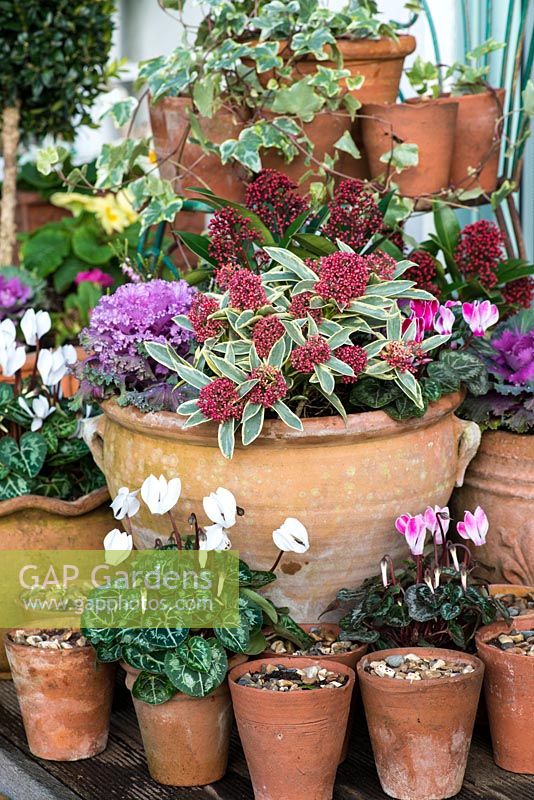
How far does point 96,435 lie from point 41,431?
22cm

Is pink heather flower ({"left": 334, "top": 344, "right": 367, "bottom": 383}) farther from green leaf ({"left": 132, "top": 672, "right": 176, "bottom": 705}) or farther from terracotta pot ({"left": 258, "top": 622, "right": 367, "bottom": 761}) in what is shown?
green leaf ({"left": 132, "top": 672, "right": 176, "bottom": 705})

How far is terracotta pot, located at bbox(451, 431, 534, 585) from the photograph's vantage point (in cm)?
241

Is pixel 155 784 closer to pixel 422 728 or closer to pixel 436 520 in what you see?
Result: pixel 422 728

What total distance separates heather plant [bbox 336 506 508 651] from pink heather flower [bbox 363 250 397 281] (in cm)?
46

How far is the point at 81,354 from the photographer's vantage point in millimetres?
3404

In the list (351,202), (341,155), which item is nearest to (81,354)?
(341,155)

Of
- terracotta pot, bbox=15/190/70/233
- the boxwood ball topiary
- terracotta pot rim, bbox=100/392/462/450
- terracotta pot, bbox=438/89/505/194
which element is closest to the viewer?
terracotta pot rim, bbox=100/392/462/450

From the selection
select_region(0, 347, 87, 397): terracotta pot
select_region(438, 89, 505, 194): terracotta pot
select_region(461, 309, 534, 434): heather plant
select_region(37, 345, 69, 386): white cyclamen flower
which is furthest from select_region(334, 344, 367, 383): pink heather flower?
select_region(0, 347, 87, 397): terracotta pot

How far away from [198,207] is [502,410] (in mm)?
965

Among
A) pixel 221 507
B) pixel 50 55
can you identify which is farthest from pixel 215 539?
pixel 50 55

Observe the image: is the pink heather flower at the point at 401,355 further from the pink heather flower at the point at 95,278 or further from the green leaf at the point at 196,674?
the pink heather flower at the point at 95,278

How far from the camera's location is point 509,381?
2.40 metres

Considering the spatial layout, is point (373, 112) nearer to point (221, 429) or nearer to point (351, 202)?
point (351, 202)

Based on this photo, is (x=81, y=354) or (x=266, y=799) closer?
(x=266, y=799)
